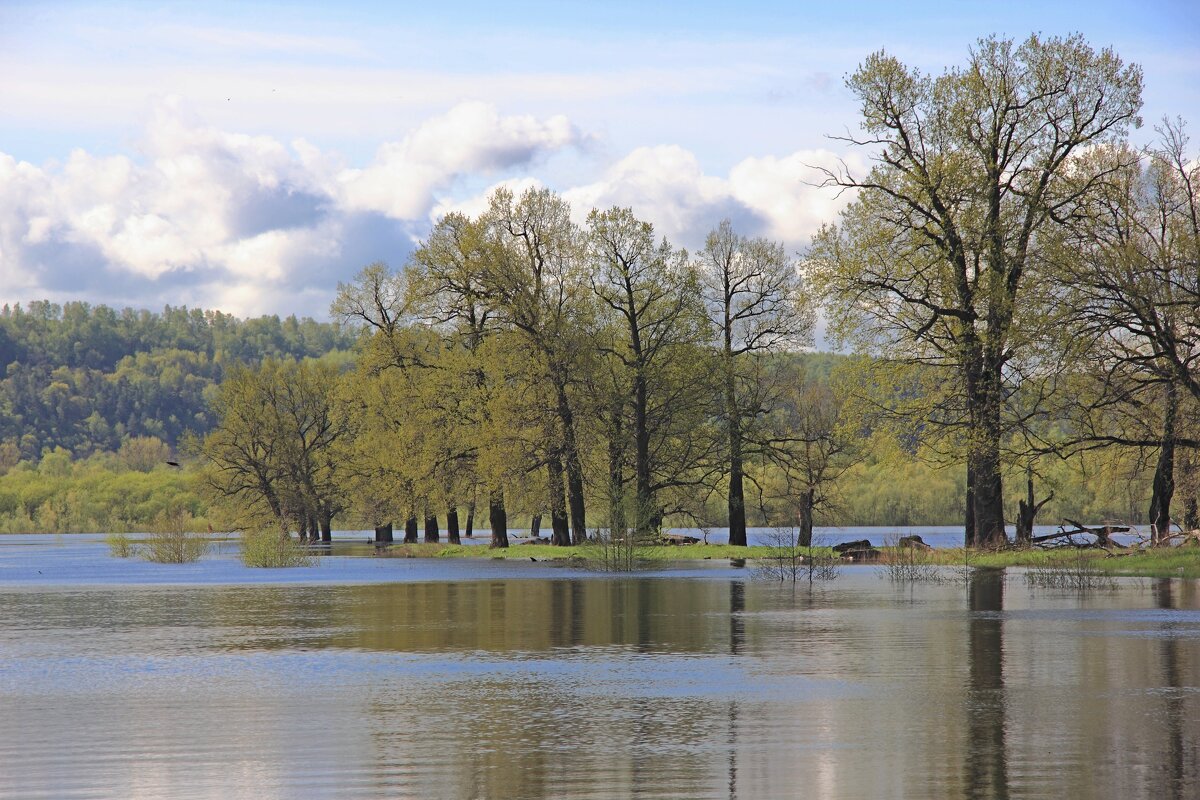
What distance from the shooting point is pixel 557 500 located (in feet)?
206

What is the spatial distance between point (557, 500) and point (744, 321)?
39.8 ft

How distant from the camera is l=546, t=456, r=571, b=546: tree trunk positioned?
2426 inches

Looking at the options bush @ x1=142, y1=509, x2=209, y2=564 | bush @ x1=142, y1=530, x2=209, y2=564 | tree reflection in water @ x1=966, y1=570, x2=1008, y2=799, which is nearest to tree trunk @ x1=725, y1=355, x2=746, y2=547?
bush @ x1=142, y1=509, x2=209, y2=564

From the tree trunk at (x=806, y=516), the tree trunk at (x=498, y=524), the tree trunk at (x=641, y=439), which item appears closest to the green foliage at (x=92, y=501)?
the tree trunk at (x=498, y=524)

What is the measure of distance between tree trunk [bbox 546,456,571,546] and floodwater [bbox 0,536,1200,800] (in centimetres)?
2814

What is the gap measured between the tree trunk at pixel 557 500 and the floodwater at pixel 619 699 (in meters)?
28.1

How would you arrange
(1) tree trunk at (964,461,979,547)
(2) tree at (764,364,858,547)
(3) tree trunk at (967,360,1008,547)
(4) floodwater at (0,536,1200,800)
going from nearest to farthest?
1. (4) floodwater at (0,536,1200,800)
2. (3) tree trunk at (967,360,1008,547)
3. (1) tree trunk at (964,461,979,547)
4. (2) tree at (764,364,858,547)

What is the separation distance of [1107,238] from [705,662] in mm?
27265

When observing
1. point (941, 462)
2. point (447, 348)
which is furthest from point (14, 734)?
point (447, 348)

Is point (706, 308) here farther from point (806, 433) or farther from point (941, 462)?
point (941, 462)

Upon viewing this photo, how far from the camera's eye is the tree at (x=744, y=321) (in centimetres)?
5956

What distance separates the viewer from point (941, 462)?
44562 millimetres

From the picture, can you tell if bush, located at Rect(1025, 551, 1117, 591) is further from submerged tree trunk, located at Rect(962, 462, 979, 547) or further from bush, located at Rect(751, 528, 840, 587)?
submerged tree trunk, located at Rect(962, 462, 979, 547)

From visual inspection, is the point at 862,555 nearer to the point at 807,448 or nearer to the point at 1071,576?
the point at 807,448
